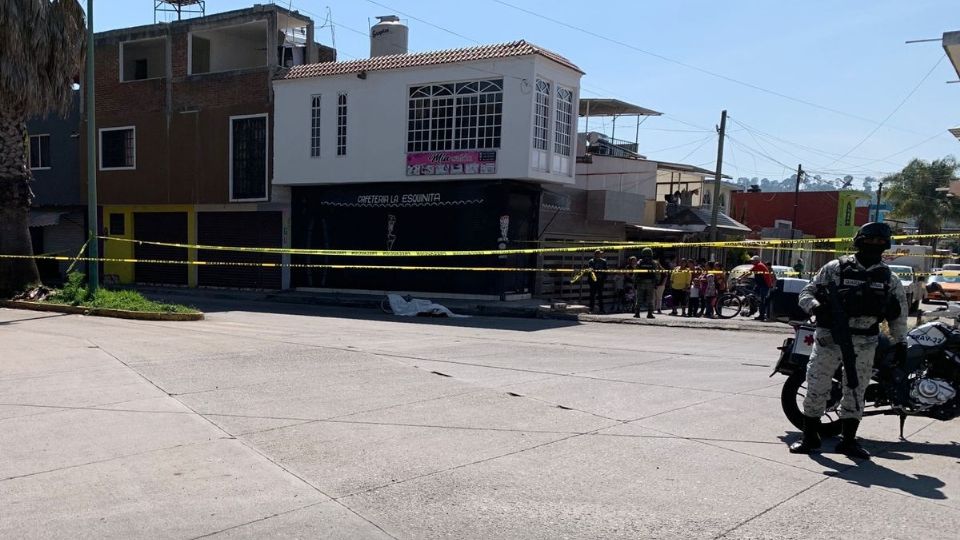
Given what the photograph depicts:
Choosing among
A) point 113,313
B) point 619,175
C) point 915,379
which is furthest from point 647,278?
point 915,379

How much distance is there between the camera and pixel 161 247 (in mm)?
28734

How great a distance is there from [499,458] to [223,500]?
1.99 metres

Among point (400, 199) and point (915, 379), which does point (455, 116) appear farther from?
point (915, 379)

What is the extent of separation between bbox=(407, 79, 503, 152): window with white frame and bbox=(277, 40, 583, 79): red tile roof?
0.73 metres

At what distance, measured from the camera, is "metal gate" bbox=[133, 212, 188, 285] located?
1105 inches

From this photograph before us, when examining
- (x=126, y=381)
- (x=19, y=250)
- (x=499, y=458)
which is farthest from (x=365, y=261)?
(x=499, y=458)

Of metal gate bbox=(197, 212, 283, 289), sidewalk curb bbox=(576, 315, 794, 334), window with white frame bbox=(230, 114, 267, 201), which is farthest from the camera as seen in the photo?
metal gate bbox=(197, 212, 283, 289)

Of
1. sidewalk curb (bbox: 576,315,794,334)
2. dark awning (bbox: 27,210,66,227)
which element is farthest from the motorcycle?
dark awning (bbox: 27,210,66,227)

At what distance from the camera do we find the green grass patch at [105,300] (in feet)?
50.5

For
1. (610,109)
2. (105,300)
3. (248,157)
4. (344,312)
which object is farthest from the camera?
(610,109)

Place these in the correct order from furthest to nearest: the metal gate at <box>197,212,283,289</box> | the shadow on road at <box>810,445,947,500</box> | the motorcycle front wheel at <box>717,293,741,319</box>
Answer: the metal gate at <box>197,212,283,289</box>
the motorcycle front wheel at <box>717,293,741,319</box>
the shadow on road at <box>810,445,947,500</box>

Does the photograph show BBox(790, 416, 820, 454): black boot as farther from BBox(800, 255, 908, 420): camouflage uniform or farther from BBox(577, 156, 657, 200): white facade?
BBox(577, 156, 657, 200): white facade

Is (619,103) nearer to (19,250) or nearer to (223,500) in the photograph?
(19,250)

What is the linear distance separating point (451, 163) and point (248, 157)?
26.6ft
